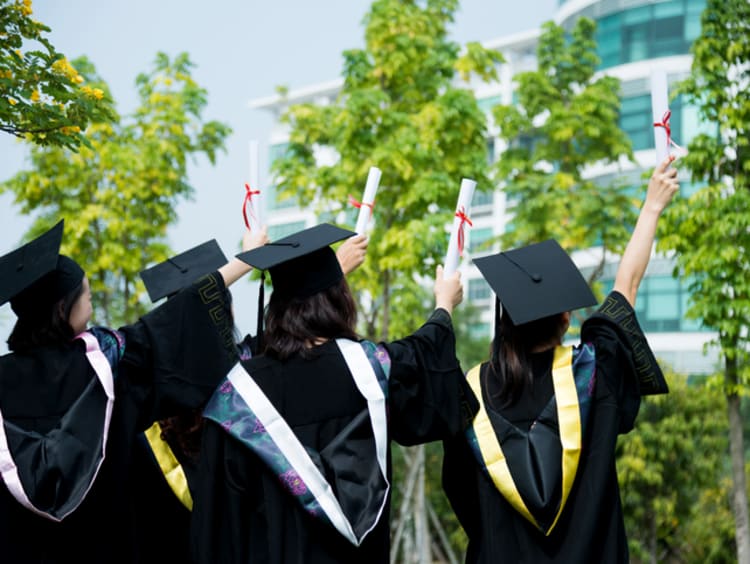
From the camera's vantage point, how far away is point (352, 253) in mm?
2854

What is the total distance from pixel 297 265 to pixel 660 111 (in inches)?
45.9

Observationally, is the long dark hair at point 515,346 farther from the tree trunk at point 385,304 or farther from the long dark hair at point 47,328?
the tree trunk at point 385,304

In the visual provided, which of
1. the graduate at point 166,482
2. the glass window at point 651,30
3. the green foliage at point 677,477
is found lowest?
the green foliage at point 677,477

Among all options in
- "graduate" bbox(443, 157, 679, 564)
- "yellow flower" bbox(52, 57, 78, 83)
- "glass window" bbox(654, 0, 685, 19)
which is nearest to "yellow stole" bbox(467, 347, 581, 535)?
"graduate" bbox(443, 157, 679, 564)

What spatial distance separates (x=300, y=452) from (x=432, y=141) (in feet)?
24.2

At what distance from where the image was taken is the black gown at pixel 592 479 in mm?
2676

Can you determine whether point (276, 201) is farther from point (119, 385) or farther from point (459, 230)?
point (459, 230)

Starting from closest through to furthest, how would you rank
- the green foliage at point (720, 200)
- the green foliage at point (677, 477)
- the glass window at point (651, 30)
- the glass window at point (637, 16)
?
the green foliage at point (720, 200) → the green foliage at point (677, 477) → the glass window at point (651, 30) → the glass window at point (637, 16)

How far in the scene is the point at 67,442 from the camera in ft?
8.77

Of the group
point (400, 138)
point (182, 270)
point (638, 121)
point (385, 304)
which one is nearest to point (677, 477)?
point (385, 304)

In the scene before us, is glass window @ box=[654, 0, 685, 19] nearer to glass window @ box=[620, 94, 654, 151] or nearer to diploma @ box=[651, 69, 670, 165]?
Answer: glass window @ box=[620, 94, 654, 151]

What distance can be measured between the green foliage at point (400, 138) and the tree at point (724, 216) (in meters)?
2.55

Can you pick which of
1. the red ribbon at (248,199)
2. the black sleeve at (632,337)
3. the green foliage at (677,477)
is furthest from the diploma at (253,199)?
the green foliage at (677,477)

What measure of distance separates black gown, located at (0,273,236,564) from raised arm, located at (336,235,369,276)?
40cm
